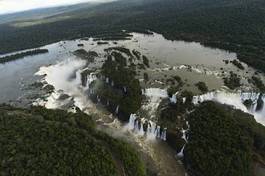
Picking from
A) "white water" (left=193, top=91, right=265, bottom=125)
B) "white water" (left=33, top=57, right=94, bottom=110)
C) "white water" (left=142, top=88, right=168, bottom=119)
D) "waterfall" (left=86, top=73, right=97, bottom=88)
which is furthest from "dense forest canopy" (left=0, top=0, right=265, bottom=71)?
"white water" (left=33, top=57, right=94, bottom=110)

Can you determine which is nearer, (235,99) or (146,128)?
(146,128)

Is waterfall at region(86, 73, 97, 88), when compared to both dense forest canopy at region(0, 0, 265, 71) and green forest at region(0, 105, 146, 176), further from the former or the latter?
dense forest canopy at region(0, 0, 265, 71)

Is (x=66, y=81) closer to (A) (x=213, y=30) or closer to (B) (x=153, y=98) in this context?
(B) (x=153, y=98)

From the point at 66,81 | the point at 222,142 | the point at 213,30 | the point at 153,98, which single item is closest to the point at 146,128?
the point at 153,98

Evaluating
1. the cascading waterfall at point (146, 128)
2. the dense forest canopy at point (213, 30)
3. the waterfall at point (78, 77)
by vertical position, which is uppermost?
the dense forest canopy at point (213, 30)

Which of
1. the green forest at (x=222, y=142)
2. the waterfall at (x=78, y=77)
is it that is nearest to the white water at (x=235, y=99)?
the green forest at (x=222, y=142)

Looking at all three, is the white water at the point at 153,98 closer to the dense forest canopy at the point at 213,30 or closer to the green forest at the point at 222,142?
the green forest at the point at 222,142
